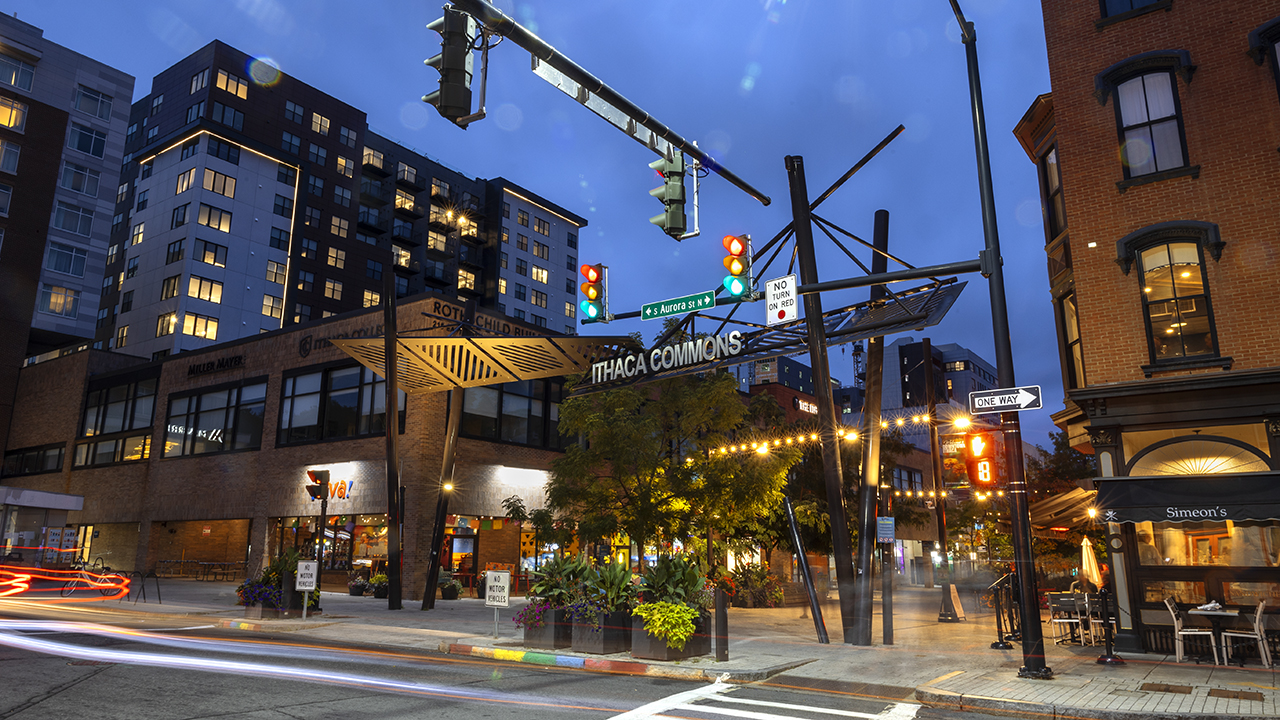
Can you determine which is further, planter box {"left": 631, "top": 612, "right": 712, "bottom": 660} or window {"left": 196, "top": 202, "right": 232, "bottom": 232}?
window {"left": 196, "top": 202, "right": 232, "bottom": 232}

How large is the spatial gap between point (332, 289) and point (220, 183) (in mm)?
12779

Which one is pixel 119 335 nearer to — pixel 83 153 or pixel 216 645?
pixel 83 153

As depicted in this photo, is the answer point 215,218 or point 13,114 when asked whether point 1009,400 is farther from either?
point 13,114

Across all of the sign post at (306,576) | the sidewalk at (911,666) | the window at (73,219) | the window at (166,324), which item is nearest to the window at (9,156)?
the window at (73,219)

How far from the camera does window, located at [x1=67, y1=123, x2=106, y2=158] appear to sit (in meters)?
55.0

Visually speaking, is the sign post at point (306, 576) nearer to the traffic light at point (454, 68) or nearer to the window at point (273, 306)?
the traffic light at point (454, 68)

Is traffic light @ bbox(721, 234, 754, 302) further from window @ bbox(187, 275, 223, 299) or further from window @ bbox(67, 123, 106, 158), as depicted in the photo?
window @ bbox(67, 123, 106, 158)

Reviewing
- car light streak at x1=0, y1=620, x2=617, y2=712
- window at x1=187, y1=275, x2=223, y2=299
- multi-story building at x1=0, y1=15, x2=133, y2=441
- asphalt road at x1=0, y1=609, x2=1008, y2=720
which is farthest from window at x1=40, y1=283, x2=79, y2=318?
asphalt road at x1=0, y1=609, x2=1008, y2=720

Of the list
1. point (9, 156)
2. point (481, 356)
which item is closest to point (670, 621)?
point (481, 356)

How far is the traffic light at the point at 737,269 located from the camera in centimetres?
1278

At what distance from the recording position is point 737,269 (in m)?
12.8

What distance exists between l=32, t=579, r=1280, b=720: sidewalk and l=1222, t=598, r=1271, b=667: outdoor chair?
0.27m

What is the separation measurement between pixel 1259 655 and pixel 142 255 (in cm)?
6875

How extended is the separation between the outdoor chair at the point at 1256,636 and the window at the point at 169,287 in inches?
2434
